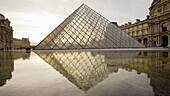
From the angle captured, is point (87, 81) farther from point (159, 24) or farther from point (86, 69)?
point (159, 24)

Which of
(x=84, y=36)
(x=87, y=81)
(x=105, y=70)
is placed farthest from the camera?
(x=84, y=36)

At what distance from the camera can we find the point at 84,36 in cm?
1619

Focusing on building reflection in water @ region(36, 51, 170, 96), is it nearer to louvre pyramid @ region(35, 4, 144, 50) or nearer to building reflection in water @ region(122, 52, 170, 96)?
building reflection in water @ region(122, 52, 170, 96)

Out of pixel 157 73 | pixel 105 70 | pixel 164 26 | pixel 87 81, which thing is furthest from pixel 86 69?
pixel 164 26

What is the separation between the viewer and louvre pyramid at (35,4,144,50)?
610 inches

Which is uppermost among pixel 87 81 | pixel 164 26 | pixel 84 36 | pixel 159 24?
pixel 159 24

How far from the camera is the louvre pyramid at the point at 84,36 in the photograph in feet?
50.9

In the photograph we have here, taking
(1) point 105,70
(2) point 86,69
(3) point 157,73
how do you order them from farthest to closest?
1. (2) point 86,69
2. (1) point 105,70
3. (3) point 157,73

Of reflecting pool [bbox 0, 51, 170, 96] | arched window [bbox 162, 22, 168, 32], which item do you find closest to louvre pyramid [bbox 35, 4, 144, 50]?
reflecting pool [bbox 0, 51, 170, 96]

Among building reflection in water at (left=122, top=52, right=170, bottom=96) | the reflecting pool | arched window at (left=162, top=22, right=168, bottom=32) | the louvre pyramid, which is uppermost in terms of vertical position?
arched window at (left=162, top=22, right=168, bottom=32)

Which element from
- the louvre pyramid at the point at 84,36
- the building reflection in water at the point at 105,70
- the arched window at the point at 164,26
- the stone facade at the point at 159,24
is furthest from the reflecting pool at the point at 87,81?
the arched window at the point at 164,26

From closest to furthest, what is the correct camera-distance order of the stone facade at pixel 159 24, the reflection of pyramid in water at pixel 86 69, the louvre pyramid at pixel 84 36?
1. the reflection of pyramid in water at pixel 86 69
2. the louvre pyramid at pixel 84 36
3. the stone facade at pixel 159 24

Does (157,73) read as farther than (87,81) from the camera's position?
Yes

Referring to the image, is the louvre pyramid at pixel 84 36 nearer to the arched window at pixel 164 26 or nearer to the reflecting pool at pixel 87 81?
the reflecting pool at pixel 87 81
